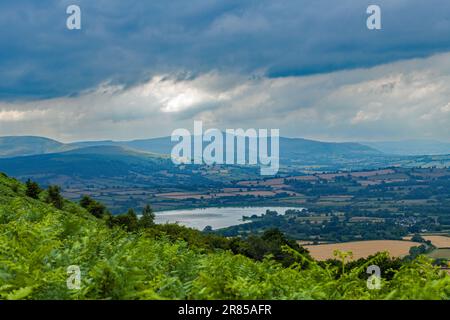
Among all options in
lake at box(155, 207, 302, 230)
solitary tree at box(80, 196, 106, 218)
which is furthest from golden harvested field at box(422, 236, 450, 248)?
solitary tree at box(80, 196, 106, 218)

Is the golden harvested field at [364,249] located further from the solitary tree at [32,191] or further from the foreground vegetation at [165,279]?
the foreground vegetation at [165,279]

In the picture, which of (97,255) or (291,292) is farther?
(97,255)

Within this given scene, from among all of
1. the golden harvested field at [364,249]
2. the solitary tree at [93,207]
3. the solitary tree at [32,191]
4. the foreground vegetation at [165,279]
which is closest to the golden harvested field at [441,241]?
the golden harvested field at [364,249]

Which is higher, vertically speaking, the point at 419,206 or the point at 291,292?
the point at 291,292

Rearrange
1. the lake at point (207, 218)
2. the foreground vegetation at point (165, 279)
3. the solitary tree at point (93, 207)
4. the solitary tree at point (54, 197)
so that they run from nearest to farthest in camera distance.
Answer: the foreground vegetation at point (165, 279), the solitary tree at point (54, 197), the solitary tree at point (93, 207), the lake at point (207, 218)

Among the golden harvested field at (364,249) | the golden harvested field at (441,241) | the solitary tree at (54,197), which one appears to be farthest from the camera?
the golden harvested field at (441,241)

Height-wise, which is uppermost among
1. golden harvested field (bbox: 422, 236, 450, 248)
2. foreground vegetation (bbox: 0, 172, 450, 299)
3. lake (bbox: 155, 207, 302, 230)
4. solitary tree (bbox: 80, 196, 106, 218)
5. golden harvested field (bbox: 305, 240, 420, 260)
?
foreground vegetation (bbox: 0, 172, 450, 299)

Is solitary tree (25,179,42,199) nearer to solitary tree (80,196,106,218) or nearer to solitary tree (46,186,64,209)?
solitary tree (46,186,64,209)

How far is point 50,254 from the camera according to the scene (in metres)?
9.27

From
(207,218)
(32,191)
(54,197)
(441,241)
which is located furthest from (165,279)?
(207,218)

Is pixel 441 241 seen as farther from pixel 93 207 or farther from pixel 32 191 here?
pixel 32 191
